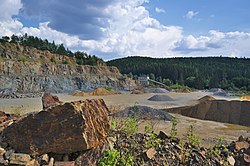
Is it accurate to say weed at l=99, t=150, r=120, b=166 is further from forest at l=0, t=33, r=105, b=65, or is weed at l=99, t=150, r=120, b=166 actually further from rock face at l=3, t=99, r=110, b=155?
forest at l=0, t=33, r=105, b=65

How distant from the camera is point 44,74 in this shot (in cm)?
5116

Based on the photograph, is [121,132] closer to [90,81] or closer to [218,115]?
[218,115]

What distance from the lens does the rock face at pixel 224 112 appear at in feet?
64.3

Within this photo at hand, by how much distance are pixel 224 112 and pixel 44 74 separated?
38.4 metres

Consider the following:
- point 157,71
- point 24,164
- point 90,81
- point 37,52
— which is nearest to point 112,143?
point 24,164

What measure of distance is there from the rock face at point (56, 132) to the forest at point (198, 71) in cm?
8130

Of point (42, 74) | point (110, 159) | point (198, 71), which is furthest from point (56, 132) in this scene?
point (198, 71)

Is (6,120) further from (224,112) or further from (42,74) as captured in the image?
(42,74)

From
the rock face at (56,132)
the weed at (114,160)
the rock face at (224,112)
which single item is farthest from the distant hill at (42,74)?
the weed at (114,160)

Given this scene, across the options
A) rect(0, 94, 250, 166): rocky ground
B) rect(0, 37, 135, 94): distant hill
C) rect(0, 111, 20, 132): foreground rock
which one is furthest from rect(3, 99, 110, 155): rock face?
rect(0, 37, 135, 94): distant hill

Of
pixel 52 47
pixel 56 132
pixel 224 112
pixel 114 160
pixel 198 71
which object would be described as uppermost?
pixel 52 47

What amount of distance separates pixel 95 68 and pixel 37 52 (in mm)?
13696

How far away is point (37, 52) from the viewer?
59000 millimetres

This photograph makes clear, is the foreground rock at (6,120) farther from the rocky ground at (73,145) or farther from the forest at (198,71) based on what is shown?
the forest at (198,71)
